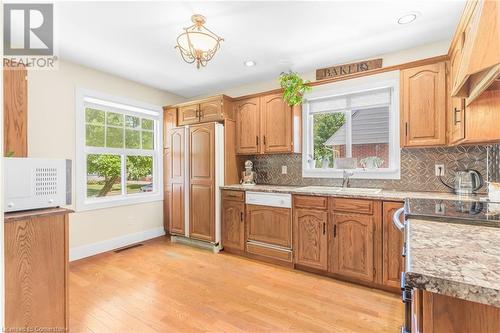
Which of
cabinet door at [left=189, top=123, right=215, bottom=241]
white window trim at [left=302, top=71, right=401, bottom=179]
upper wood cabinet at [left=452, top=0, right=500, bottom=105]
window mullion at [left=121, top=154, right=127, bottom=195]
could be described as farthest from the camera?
window mullion at [left=121, top=154, right=127, bottom=195]

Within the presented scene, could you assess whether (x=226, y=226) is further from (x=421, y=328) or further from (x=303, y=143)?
(x=421, y=328)

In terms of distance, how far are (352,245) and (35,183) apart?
2.63 meters

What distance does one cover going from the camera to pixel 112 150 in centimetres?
354

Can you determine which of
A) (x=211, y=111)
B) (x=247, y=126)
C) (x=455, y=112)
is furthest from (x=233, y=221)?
(x=455, y=112)

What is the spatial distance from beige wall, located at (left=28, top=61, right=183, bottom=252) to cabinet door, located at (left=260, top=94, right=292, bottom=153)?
2.02 meters

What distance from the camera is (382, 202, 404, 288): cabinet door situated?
2.25 m

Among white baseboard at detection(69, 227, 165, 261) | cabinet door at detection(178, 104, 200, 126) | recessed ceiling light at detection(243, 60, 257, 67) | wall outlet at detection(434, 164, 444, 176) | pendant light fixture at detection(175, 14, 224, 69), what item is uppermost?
recessed ceiling light at detection(243, 60, 257, 67)

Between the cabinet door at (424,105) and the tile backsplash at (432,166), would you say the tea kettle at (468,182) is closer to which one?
the tile backsplash at (432,166)

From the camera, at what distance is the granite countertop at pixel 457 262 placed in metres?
0.58

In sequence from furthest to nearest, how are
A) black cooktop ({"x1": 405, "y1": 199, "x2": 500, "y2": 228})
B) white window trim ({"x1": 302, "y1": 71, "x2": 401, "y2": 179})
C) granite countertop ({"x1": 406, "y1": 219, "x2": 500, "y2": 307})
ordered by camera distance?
white window trim ({"x1": 302, "y1": 71, "x2": 401, "y2": 179})
black cooktop ({"x1": 405, "y1": 199, "x2": 500, "y2": 228})
granite countertop ({"x1": 406, "y1": 219, "x2": 500, "y2": 307})

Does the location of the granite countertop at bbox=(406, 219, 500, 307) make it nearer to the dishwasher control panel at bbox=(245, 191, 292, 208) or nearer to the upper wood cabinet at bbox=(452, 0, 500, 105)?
the upper wood cabinet at bbox=(452, 0, 500, 105)

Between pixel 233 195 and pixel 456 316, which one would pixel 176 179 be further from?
pixel 456 316

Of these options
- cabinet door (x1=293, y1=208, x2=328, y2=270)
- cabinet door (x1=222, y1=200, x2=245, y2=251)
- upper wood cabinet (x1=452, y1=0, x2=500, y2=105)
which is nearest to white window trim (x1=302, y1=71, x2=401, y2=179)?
cabinet door (x1=293, y1=208, x2=328, y2=270)

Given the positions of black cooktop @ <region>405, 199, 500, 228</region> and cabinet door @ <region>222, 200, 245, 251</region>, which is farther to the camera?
cabinet door @ <region>222, 200, 245, 251</region>
